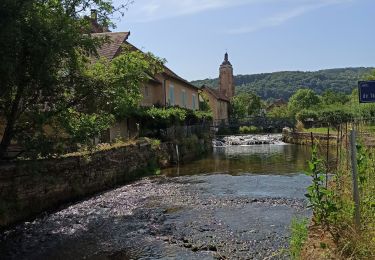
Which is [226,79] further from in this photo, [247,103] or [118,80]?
[118,80]

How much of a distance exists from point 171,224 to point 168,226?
0.21 metres

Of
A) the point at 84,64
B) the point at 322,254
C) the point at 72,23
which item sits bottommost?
the point at 322,254

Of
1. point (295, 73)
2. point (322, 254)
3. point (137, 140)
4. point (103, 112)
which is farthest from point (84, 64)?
point (295, 73)

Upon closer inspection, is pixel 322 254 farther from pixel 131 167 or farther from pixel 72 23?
pixel 131 167

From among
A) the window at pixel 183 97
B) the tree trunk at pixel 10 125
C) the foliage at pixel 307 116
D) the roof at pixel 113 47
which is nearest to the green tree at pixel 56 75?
the tree trunk at pixel 10 125

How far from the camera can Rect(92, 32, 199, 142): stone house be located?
83.7ft

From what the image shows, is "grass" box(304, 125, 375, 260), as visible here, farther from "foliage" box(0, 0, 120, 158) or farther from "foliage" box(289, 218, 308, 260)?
"foliage" box(0, 0, 120, 158)

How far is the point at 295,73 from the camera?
17712cm

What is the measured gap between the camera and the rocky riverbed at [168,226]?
29.6ft

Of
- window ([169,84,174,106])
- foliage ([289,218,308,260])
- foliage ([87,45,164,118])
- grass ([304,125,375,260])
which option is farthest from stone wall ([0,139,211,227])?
window ([169,84,174,106])

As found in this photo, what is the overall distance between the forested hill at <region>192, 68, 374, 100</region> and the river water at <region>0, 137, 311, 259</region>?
5450 inches

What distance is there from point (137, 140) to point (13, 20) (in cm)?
1327

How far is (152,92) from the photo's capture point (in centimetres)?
3234

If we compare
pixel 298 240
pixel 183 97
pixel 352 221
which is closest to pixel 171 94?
pixel 183 97
